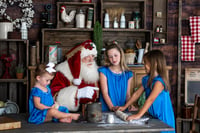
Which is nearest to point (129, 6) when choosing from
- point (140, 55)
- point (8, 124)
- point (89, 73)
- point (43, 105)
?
point (140, 55)

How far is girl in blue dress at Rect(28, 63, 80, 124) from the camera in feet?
6.52

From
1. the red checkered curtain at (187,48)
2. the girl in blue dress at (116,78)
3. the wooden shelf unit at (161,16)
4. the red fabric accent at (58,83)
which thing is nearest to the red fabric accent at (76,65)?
the red fabric accent at (58,83)

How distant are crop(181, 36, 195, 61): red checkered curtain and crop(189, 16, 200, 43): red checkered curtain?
0.07 meters

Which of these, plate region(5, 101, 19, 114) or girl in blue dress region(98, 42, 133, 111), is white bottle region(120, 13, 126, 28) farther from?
plate region(5, 101, 19, 114)

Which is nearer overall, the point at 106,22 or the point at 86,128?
the point at 86,128

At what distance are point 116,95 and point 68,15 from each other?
5.30 feet

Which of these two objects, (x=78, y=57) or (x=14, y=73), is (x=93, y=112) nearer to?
(x=78, y=57)

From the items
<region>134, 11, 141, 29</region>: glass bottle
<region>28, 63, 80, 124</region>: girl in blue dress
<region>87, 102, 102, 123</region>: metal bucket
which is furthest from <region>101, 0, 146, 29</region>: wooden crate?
<region>87, 102, 102, 123</region>: metal bucket

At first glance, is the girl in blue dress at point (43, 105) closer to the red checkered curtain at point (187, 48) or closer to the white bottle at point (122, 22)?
the white bottle at point (122, 22)

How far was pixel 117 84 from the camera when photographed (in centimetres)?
284

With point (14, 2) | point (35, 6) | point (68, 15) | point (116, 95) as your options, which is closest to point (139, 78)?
point (116, 95)

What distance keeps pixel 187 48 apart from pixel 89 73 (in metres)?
1.79

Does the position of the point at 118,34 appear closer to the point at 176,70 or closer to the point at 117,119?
the point at 176,70

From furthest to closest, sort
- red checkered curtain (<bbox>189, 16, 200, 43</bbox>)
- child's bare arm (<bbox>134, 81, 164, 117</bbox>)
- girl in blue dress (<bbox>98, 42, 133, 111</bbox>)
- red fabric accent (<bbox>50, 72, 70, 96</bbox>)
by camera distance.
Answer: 1. red checkered curtain (<bbox>189, 16, 200, 43</bbox>)
2. red fabric accent (<bbox>50, 72, 70, 96</bbox>)
3. girl in blue dress (<bbox>98, 42, 133, 111</bbox>)
4. child's bare arm (<bbox>134, 81, 164, 117</bbox>)
